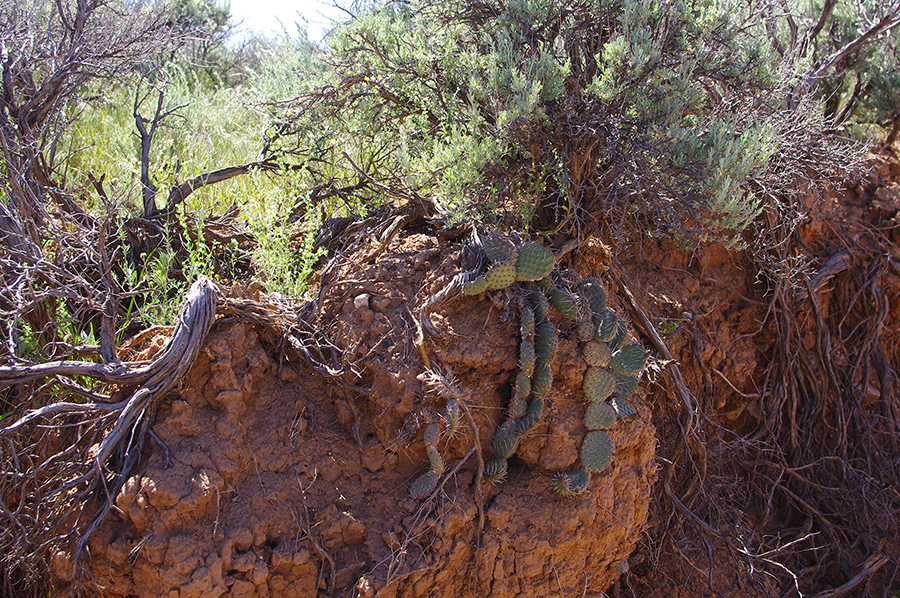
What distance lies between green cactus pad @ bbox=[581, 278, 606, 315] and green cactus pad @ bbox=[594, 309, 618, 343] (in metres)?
0.03

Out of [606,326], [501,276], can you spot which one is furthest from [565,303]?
[501,276]

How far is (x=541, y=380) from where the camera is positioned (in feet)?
10.3

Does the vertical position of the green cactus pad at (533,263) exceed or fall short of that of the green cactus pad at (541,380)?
it exceeds it

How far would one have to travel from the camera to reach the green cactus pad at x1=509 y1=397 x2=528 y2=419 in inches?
123

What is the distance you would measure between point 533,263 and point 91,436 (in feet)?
6.95

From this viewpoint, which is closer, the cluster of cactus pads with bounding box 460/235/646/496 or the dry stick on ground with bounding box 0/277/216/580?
the dry stick on ground with bounding box 0/277/216/580

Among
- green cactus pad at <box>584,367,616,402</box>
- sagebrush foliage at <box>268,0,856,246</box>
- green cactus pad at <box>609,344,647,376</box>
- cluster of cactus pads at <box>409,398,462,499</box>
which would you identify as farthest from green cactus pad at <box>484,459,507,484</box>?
sagebrush foliage at <box>268,0,856,246</box>

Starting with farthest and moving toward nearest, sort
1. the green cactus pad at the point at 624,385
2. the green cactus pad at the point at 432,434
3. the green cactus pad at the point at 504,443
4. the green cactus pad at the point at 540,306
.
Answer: the green cactus pad at the point at 624,385
the green cactus pad at the point at 540,306
the green cactus pad at the point at 504,443
the green cactus pad at the point at 432,434

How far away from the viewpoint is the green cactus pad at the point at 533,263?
10.5ft

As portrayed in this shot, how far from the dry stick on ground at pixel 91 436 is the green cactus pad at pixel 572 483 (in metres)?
1.74

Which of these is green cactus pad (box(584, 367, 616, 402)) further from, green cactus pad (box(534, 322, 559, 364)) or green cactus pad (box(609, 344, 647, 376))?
green cactus pad (box(534, 322, 559, 364))

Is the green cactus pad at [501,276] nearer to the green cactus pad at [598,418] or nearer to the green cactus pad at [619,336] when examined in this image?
the green cactus pad at [619,336]

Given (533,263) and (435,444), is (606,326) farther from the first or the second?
(435,444)

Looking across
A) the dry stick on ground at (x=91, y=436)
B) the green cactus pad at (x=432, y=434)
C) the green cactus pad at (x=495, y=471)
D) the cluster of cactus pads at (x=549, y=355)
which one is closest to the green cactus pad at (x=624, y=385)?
the cluster of cactus pads at (x=549, y=355)
